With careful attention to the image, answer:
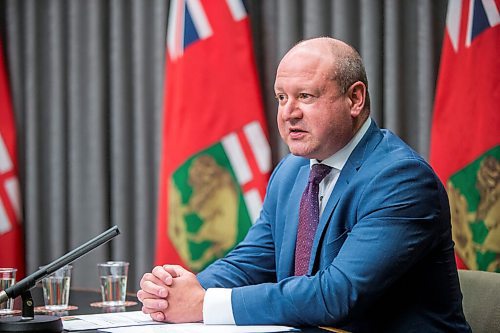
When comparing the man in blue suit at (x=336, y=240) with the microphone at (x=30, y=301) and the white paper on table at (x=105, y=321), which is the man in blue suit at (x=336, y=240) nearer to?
the white paper on table at (x=105, y=321)

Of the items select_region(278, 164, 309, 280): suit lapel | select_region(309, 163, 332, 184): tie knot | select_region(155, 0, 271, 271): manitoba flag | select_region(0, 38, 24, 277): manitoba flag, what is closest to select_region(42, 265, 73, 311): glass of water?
select_region(278, 164, 309, 280): suit lapel

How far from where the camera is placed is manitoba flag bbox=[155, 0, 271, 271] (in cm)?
367

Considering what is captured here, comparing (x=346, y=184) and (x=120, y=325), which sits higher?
(x=346, y=184)

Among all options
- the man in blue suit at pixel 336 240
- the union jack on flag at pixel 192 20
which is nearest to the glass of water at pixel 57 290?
the man in blue suit at pixel 336 240

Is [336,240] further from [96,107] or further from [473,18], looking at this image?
[96,107]

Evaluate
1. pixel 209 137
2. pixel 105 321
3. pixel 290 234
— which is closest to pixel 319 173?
pixel 290 234

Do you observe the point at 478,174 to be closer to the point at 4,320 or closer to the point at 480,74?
the point at 480,74

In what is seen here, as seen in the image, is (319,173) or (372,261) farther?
(319,173)

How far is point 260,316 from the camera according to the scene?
197 cm

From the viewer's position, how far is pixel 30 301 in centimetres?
188

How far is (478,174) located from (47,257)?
2.53m

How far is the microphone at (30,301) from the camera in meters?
Answer: 1.81

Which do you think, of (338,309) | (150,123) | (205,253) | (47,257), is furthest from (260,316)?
(47,257)

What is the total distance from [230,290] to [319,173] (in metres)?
0.50
